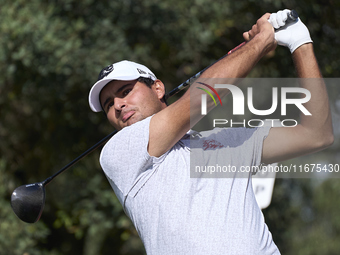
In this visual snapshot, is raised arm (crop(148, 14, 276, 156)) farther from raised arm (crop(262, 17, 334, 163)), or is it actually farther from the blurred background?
the blurred background

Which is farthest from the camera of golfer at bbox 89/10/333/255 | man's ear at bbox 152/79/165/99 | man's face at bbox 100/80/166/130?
man's ear at bbox 152/79/165/99

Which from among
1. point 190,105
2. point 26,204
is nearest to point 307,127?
point 190,105

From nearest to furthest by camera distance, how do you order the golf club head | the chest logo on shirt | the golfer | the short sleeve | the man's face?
1. the golfer
2. the short sleeve
3. the chest logo on shirt
4. the man's face
5. the golf club head

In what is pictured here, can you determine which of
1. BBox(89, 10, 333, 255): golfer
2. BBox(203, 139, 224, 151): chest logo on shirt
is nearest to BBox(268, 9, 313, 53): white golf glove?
BBox(89, 10, 333, 255): golfer

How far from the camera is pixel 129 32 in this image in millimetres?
6328

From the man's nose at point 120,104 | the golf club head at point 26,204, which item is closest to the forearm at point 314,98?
the man's nose at point 120,104

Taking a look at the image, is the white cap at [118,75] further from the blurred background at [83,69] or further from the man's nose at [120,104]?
the blurred background at [83,69]

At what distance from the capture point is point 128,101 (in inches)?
91.0

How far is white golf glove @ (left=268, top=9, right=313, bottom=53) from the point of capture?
81.3 inches

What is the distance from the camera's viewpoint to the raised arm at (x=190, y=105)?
6.12ft

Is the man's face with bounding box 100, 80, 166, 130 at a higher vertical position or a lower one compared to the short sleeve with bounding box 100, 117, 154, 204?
higher

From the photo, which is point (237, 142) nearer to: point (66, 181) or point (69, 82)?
point (69, 82)

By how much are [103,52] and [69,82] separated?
0.62 m

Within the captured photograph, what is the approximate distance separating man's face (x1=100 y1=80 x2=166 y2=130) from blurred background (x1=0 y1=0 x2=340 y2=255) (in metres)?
3.35
